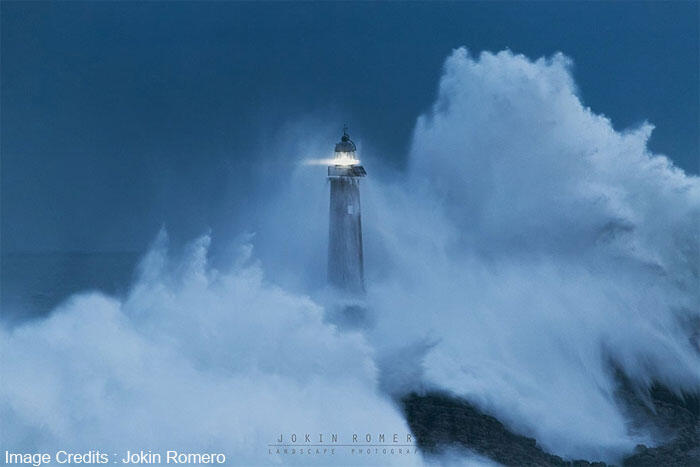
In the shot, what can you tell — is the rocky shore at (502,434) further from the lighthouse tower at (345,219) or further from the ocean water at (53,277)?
the ocean water at (53,277)

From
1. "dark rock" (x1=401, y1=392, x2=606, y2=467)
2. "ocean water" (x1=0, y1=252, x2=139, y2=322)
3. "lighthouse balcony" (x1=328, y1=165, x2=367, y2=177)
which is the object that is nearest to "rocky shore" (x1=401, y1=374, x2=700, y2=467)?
"dark rock" (x1=401, y1=392, x2=606, y2=467)

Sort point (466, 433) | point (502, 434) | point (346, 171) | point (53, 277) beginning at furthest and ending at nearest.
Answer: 1. point (53, 277)
2. point (346, 171)
3. point (502, 434)
4. point (466, 433)

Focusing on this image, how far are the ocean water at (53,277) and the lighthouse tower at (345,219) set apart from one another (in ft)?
37.0

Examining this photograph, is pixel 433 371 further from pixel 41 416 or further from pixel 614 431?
pixel 41 416

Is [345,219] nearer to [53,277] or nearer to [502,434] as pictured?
[502,434]

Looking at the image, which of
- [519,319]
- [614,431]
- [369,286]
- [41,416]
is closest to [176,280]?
[369,286]

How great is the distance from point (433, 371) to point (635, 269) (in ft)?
19.0

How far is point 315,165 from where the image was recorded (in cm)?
2252

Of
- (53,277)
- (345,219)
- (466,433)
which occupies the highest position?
(53,277)

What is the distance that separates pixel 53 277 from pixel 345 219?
25781mm

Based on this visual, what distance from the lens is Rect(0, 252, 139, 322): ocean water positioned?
32219mm

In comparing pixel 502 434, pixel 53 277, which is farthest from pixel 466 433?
pixel 53 277

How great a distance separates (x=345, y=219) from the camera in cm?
1812

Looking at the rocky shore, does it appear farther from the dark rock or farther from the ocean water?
the ocean water
